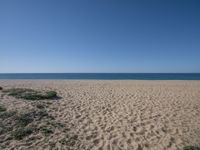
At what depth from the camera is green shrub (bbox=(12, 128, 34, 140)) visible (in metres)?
4.49

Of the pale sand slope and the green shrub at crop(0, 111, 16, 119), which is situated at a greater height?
the green shrub at crop(0, 111, 16, 119)

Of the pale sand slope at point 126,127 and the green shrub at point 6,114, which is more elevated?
the green shrub at point 6,114

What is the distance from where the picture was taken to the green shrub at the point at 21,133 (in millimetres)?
4492

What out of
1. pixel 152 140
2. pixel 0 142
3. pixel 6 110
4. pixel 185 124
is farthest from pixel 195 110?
pixel 6 110

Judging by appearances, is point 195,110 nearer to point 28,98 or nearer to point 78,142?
point 78,142

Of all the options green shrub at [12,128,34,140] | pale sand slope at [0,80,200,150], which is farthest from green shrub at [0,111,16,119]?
green shrub at [12,128,34,140]

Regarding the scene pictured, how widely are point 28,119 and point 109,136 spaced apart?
342 centimetres

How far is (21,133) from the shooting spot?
466 centimetres

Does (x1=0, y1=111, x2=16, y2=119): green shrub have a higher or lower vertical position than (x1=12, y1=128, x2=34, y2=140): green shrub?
higher

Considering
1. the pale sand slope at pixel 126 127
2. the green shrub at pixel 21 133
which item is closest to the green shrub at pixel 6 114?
the pale sand slope at pixel 126 127

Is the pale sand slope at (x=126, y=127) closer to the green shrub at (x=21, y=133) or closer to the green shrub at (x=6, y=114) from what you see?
the green shrub at (x=21, y=133)

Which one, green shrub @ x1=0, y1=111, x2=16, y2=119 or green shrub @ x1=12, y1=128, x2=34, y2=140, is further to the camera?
green shrub @ x1=0, y1=111, x2=16, y2=119

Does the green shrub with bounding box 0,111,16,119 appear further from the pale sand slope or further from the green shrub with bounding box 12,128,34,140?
the green shrub with bounding box 12,128,34,140

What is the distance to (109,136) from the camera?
486 centimetres
